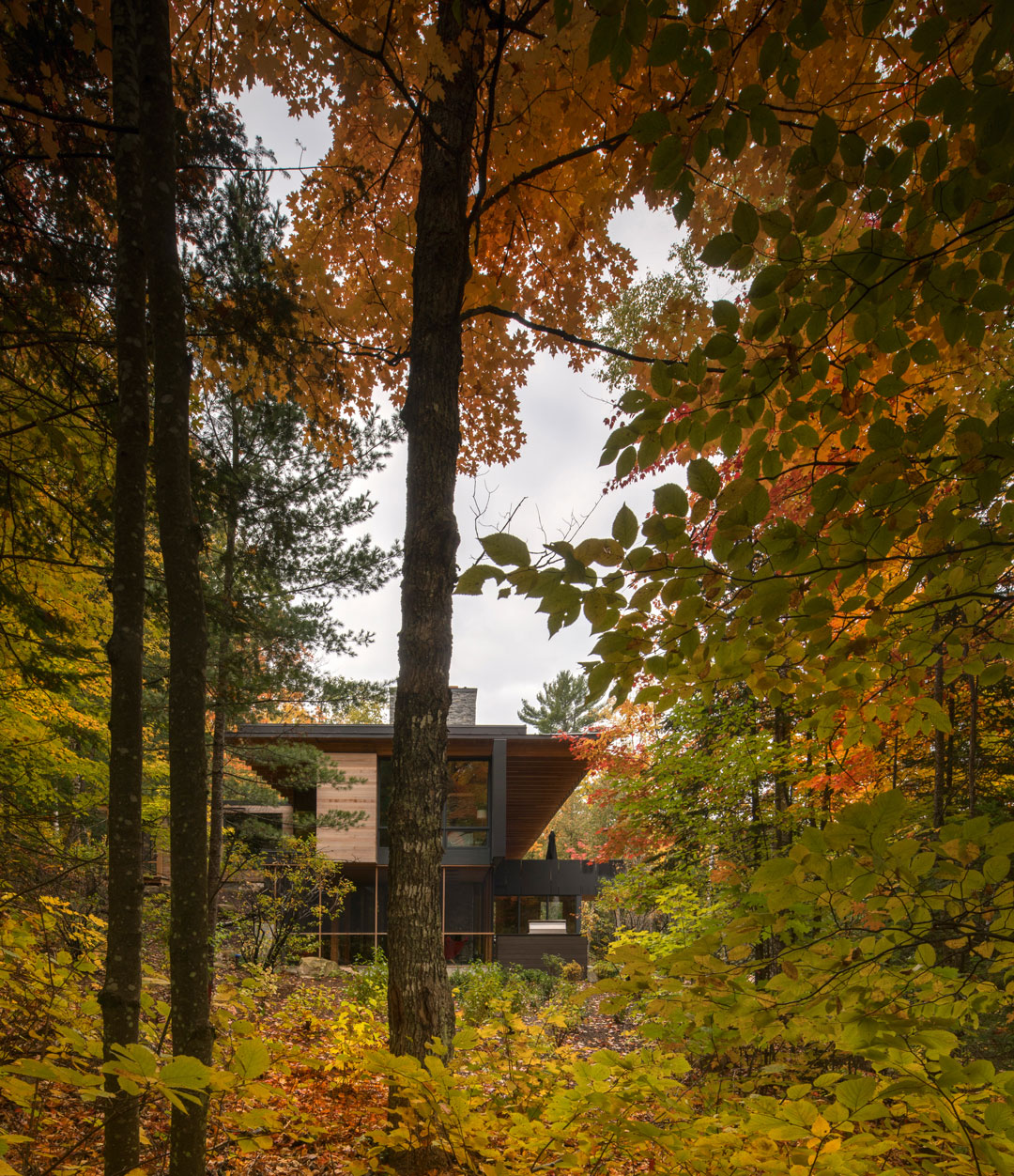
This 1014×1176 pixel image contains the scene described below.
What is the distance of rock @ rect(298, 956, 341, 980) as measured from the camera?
1207cm

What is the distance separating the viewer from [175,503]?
269 centimetres

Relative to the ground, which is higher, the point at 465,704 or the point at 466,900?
the point at 465,704

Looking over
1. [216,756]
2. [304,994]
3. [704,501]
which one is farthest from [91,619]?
[704,501]

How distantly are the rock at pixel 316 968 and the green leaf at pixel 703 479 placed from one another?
1310 cm

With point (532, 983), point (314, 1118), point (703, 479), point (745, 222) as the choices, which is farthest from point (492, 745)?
point (745, 222)

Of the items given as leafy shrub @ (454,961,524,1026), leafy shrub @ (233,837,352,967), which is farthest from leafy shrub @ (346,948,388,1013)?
leafy shrub @ (233,837,352,967)

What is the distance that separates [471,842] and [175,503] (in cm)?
1397

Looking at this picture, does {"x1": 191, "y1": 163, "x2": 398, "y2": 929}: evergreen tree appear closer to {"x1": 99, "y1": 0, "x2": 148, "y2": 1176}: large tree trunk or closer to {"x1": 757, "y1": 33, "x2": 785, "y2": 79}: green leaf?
{"x1": 99, "y1": 0, "x2": 148, "y2": 1176}: large tree trunk

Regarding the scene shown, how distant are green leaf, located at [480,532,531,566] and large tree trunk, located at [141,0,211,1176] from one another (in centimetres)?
186

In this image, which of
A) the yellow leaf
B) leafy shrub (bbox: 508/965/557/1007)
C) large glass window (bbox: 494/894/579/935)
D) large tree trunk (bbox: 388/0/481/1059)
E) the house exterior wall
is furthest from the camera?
large glass window (bbox: 494/894/579/935)

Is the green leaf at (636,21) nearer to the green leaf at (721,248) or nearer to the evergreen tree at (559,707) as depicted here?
the green leaf at (721,248)

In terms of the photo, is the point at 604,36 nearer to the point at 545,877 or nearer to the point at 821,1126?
the point at 821,1126

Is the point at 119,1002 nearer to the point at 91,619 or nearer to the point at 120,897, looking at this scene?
the point at 120,897

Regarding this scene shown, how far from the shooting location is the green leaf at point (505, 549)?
46.1 inches
